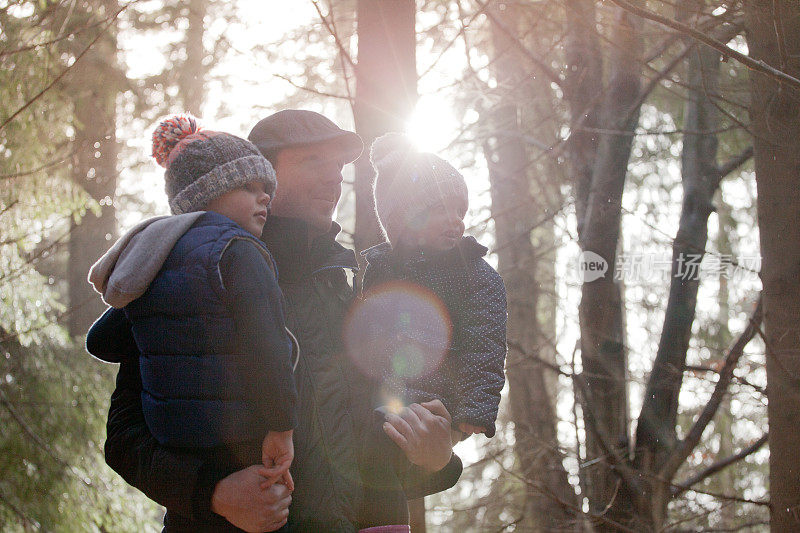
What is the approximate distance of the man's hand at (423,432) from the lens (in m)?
1.68

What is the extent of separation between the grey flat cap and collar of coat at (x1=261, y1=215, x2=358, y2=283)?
202 millimetres

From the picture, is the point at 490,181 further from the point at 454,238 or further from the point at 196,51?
the point at 454,238

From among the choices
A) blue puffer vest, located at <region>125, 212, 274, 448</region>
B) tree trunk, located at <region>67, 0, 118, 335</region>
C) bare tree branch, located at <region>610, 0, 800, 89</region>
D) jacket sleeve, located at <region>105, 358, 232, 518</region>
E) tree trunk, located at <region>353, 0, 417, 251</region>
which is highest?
tree trunk, located at <region>67, 0, 118, 335</region>

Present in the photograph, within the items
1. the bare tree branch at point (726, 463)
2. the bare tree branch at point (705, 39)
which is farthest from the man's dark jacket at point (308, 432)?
the bare tree branch at point (726, 463)

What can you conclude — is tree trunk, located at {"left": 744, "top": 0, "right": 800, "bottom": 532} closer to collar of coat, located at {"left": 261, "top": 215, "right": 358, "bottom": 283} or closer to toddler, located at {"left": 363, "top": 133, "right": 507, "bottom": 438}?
toddler, located at {"left": 363, "top": 133, "right": 507, "bottom": 438}

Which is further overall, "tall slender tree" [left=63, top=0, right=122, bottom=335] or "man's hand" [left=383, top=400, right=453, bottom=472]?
"tall slender tree" [left=63, top=0, right=122, bottom=335]

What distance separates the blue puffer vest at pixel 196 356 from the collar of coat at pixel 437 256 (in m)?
0.59

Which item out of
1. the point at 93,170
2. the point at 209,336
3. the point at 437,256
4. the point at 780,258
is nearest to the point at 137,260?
the point at 209,336

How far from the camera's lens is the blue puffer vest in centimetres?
147

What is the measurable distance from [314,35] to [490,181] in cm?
223

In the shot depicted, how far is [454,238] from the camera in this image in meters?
2.01

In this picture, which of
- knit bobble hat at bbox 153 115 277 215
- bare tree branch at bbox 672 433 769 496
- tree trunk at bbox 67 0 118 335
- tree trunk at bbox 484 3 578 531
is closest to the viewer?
knit bobble hat at bbox 153 115 277 215

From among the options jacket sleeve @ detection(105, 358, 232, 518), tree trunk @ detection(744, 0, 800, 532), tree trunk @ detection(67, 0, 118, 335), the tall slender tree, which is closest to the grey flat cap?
jacket sleeve @ detection(105, 358, 232, 518)

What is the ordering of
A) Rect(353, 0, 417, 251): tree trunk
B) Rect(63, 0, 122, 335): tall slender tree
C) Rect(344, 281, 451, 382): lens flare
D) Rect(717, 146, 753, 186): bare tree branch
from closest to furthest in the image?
Rect(344, 281, 451, 382): lens flare → Rect(353, 0, 417, 251): tree trunk → Rect(717, 146, 753, 186): bare tree branch → Rect(63, 0, 122, 335): tall slender tree
